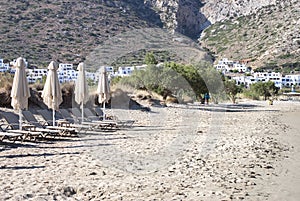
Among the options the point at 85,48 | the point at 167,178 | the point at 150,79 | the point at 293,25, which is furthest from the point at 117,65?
the point at 293,25

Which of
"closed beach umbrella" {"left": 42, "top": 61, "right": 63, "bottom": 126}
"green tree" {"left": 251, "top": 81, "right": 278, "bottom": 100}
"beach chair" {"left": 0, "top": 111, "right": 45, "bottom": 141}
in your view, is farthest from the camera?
"green tree" {"left": 251, "top": 81, "right": 278, "bottom": 100}

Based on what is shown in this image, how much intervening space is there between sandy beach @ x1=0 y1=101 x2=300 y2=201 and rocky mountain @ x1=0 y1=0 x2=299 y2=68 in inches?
1372

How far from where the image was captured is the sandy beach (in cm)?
537

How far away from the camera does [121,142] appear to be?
33.3 ft

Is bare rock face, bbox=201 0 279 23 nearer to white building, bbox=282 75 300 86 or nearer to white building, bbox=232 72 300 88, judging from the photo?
white building, bbox=232 72 300 88

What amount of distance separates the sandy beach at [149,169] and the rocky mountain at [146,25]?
114 feet

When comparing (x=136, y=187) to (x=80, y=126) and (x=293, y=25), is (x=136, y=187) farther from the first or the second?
(x=293, y=25)

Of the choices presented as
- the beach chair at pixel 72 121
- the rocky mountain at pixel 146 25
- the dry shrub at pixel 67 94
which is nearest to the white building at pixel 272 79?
the rocky mountain at pixel 146 25

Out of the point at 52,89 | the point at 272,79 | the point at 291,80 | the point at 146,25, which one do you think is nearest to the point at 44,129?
the point at 52,89

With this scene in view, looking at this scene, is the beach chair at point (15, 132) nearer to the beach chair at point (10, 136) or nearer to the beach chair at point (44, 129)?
the beach chair at point (10, 136)

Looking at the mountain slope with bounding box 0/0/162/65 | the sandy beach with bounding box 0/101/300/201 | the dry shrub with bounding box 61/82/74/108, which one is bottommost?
the sandy beach with bounding box 0/101/300/201

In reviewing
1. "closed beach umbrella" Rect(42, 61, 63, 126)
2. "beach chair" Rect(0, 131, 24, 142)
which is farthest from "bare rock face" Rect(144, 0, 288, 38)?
"beach chair" Rect(0, 131, 24, 142)

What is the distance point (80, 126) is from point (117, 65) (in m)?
32.5

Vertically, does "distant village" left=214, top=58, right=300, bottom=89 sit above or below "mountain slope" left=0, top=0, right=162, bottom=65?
below
